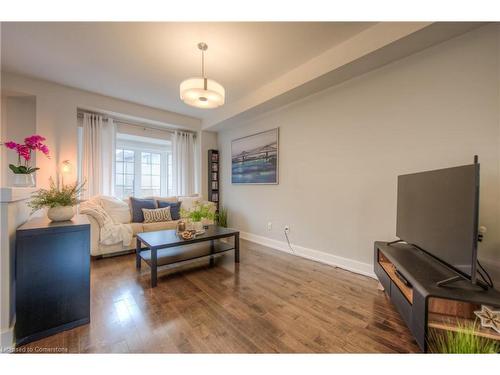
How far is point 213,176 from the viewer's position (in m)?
4.84

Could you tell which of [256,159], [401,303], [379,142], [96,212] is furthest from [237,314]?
[256,159]

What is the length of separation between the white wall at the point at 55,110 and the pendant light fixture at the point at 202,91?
2428mm

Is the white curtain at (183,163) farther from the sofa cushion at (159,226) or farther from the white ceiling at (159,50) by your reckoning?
the white ceiling at (159,50)

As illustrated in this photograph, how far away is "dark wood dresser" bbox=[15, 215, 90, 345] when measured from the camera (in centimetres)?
131

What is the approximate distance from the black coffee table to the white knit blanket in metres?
0.59

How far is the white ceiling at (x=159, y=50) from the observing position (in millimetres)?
1990

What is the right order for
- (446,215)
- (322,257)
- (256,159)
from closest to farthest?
(446,215) → (322,257) → (256,159)

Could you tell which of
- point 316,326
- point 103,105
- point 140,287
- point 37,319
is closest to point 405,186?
point 316,326

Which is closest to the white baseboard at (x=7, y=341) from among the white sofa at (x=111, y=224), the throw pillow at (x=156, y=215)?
the white sofa at (x=111, y=224)

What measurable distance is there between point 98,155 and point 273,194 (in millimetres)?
3258

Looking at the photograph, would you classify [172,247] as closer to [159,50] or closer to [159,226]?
[159,226]

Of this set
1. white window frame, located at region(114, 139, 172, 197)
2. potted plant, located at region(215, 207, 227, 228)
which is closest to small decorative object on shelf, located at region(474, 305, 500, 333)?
potted plant, located at region(215, 207, 227, 228)

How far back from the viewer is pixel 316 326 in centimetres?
152
